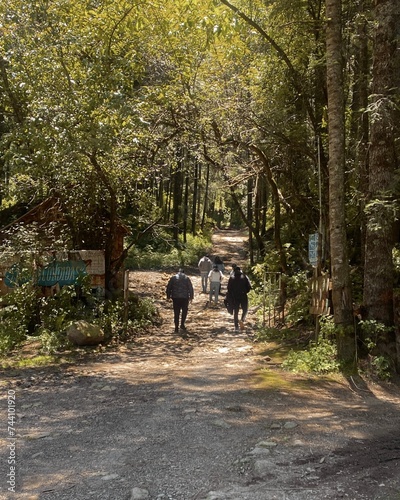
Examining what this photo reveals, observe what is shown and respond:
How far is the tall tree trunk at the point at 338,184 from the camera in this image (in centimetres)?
934

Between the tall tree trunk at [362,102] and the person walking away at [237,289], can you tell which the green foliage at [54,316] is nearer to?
the person walking away at [237,289]

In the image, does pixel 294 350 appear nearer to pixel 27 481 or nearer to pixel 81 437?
pixel 81 437

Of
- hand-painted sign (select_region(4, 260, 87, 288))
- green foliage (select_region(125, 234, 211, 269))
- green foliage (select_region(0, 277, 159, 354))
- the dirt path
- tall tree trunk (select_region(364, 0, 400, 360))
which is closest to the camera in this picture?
the dirt path

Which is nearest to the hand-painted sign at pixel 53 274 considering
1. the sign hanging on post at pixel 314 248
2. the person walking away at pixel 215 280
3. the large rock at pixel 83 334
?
the large rock at pixel 83 334

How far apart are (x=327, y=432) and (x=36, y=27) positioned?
11046 millimetres

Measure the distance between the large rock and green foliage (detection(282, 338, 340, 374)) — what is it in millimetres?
4679

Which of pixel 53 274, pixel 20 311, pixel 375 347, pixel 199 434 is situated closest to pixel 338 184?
pixel 375 347

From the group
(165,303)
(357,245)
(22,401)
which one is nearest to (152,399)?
(22,401)

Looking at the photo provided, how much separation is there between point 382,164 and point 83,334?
296 inches

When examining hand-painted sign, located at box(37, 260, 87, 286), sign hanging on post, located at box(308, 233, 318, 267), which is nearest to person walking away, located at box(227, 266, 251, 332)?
sign hanging on post, located at box(308, 233, 318, 267)

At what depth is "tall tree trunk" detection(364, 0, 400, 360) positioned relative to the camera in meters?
9.11

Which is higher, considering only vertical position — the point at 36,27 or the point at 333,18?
the point at 36,27

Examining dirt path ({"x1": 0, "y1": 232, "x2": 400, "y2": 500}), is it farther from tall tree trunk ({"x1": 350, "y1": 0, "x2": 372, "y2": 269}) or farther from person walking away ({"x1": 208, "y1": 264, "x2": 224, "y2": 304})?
person walking away ({"x1": 208, "y1": 264, "x2": 224, "y2": 304})

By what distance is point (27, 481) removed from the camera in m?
4.93
